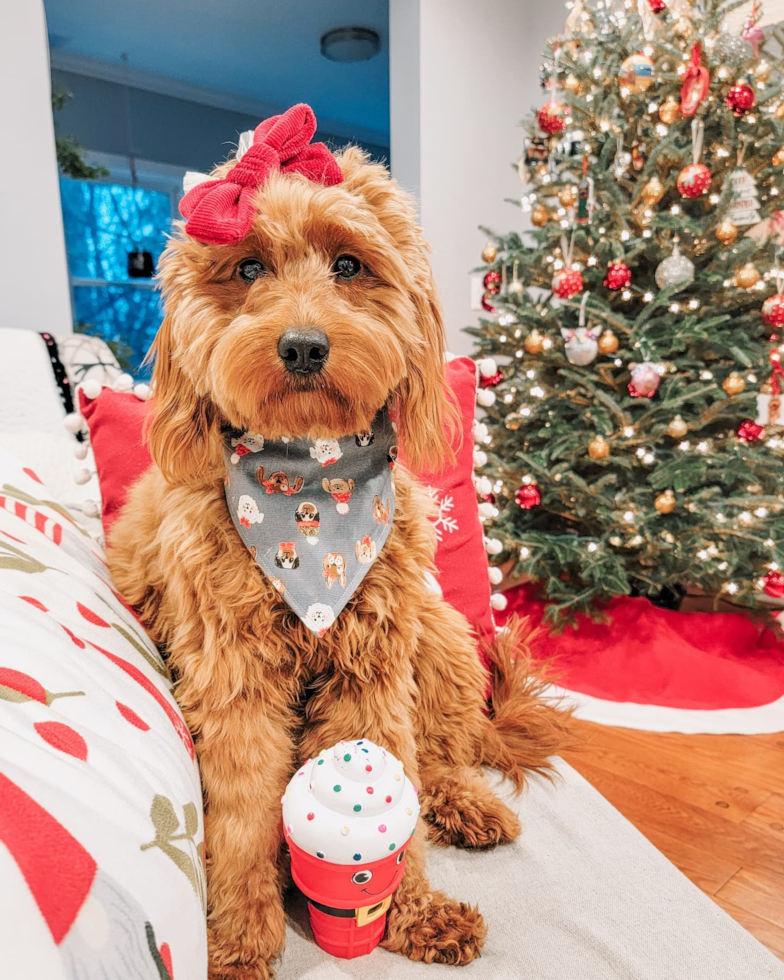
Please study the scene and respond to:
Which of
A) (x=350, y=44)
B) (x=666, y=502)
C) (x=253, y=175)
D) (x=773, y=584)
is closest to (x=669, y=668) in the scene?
(x=773, y=584)

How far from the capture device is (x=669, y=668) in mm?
2070

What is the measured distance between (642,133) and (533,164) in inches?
14.6

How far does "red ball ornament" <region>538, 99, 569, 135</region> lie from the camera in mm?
2174

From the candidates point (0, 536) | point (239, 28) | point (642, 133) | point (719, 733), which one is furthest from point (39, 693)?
point (239, 28)

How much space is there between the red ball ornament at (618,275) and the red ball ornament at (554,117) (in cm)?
53

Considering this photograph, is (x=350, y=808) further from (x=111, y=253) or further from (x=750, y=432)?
(x=111, y=253)

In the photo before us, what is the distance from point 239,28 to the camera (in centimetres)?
480

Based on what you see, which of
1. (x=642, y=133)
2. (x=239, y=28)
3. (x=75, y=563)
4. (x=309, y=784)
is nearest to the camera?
(x=309, y=784)

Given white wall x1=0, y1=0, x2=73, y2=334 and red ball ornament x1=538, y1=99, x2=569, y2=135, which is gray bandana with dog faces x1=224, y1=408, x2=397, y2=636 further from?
white wall x1=0, y1=0, x2=73, y2=334

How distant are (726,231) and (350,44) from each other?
4.00m

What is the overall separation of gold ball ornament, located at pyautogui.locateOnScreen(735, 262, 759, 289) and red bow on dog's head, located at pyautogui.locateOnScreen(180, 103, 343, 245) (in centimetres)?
156

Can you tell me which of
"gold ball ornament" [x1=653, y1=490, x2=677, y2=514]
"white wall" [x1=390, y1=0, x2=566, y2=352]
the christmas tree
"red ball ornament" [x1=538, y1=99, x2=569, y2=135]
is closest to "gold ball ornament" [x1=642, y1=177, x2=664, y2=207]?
the christmas tree

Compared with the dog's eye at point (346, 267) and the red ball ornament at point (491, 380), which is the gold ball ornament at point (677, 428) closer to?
the red ball ornament at point (491, 380)

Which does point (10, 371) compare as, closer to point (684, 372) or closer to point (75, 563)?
point (75, 563)
